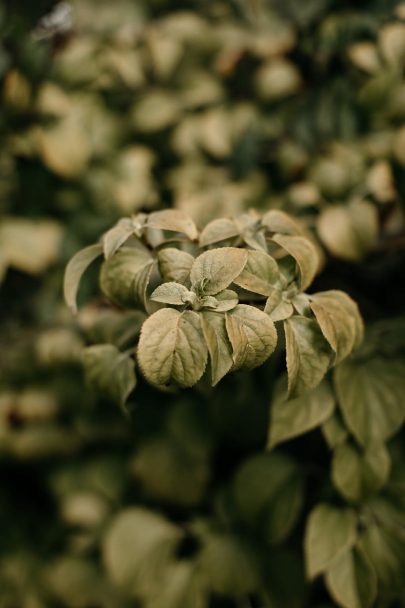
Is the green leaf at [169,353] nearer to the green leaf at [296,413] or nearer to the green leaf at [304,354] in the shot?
the green leaf at [304,354]

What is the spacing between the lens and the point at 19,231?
5.03 ft

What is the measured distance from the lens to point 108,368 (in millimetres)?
933

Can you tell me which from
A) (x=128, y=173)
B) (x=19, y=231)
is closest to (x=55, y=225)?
(x=19, y=231)

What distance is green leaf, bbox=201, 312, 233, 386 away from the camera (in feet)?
2.31

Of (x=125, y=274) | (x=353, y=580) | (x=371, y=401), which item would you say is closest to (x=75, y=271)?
(x=125, y=274)

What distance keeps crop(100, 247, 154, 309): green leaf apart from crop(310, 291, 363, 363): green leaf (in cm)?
24

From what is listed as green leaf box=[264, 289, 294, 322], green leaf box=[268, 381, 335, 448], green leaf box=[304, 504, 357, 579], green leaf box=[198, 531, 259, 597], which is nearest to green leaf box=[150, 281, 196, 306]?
green leaf box=[264, 289, 294, 322]

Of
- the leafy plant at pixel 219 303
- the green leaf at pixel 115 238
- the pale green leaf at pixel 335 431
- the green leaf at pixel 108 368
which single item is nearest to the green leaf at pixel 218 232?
the leafy plant at pixel 219 303

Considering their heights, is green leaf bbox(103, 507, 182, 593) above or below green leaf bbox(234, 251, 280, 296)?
below

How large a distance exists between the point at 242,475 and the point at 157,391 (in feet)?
0.98

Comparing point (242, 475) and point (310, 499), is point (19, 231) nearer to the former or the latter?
point (242, 475)

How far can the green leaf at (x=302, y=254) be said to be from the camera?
83 cm

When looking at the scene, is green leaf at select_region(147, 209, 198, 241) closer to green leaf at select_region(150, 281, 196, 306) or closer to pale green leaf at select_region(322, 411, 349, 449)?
green leaf at select_region(150, 281, 196, 306)

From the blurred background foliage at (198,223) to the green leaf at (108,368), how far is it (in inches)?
3.4
